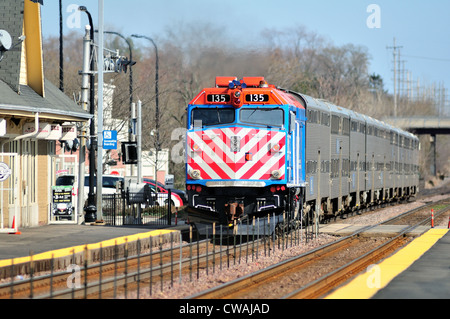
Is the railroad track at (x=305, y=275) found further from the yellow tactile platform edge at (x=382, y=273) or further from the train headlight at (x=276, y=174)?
the train headlight at (x=276, y=174)

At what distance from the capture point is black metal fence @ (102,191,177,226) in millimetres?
26125

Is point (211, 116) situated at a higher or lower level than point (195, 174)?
higher

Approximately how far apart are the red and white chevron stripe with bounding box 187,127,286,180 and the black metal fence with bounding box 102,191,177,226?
6.55 m

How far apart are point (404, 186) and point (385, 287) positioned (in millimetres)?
35394

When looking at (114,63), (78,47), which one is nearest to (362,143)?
(114,63)

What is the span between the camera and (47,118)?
22594 millimetres

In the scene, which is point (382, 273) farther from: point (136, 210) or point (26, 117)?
point (136, 210)

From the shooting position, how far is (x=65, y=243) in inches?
726

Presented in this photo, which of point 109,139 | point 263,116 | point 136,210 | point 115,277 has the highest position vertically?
point 263,116

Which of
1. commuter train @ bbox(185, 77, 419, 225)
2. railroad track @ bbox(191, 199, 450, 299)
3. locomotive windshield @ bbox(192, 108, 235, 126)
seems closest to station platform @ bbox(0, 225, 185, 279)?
commuter train @ bbox(185, 77, 419, 225)

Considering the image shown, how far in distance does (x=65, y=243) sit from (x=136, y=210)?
36.6 ft

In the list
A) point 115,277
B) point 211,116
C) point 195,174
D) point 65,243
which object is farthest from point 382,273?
point 65,243
